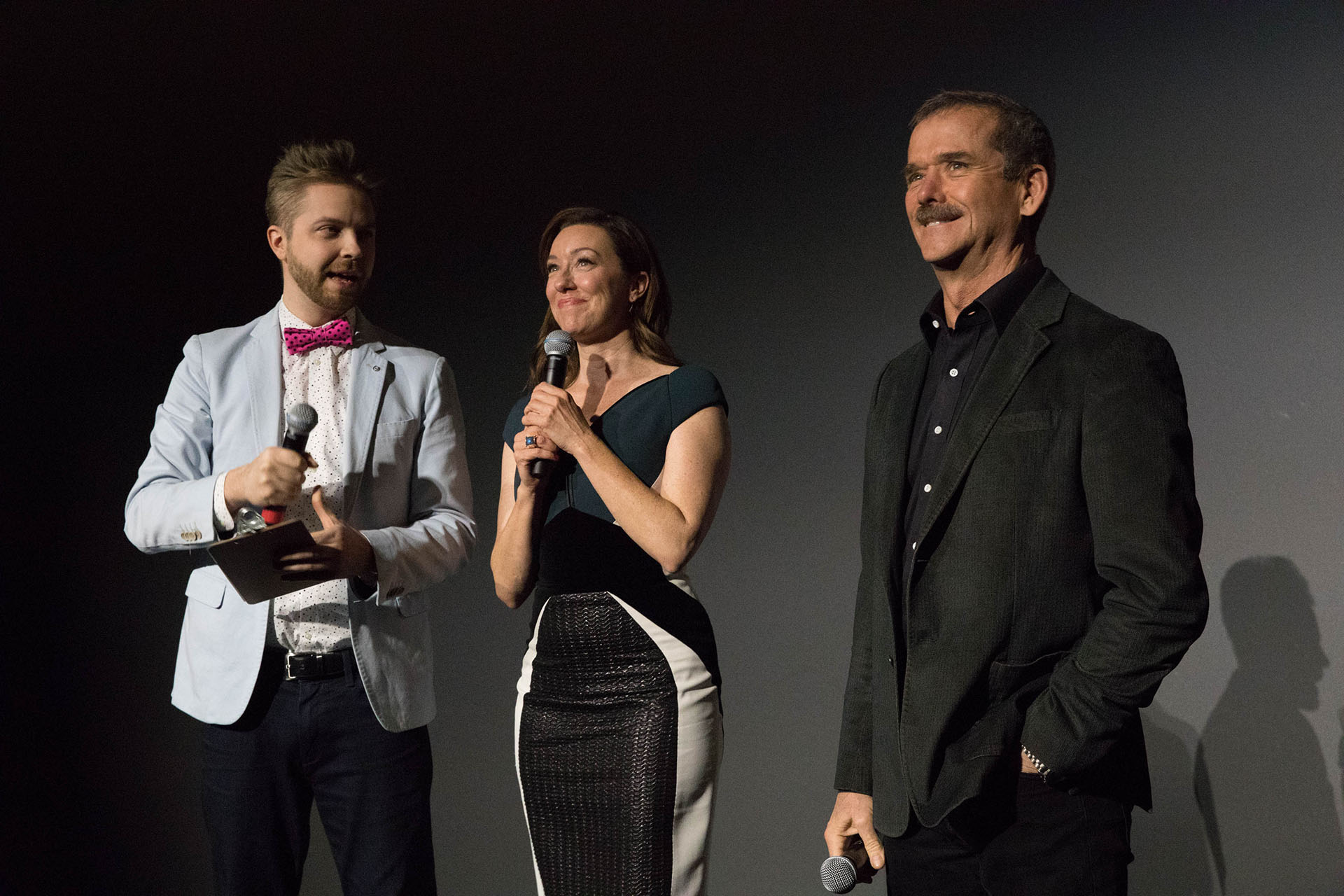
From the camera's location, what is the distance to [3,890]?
365cm

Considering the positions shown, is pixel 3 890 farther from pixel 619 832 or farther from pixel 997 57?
pixel 997 57

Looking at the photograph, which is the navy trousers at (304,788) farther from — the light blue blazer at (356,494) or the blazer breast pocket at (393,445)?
the blazer breast pocket at (393,445)

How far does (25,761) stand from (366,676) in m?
2.25

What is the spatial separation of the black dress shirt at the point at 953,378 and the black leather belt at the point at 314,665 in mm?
1065

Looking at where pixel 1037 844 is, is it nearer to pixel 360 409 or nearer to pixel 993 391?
pixel 993 391

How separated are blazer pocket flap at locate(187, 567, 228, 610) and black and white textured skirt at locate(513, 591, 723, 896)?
23.2 inches

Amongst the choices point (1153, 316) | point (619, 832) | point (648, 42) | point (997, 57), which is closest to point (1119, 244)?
point (1153, 316)

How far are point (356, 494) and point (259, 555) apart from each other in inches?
13.3

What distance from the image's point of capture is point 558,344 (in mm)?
2139

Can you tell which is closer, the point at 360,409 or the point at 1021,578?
the point at 1021,578

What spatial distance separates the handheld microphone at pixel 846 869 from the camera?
1.57m

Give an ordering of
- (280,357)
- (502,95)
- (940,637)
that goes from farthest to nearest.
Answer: (502,95), (280,357), (940,637)

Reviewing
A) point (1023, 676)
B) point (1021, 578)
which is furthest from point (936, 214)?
point (1023, 676)

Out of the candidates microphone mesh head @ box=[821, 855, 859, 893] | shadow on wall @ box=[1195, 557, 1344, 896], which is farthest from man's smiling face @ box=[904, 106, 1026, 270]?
shadow on wall @ box=[1195, 557, 1344, 896]
